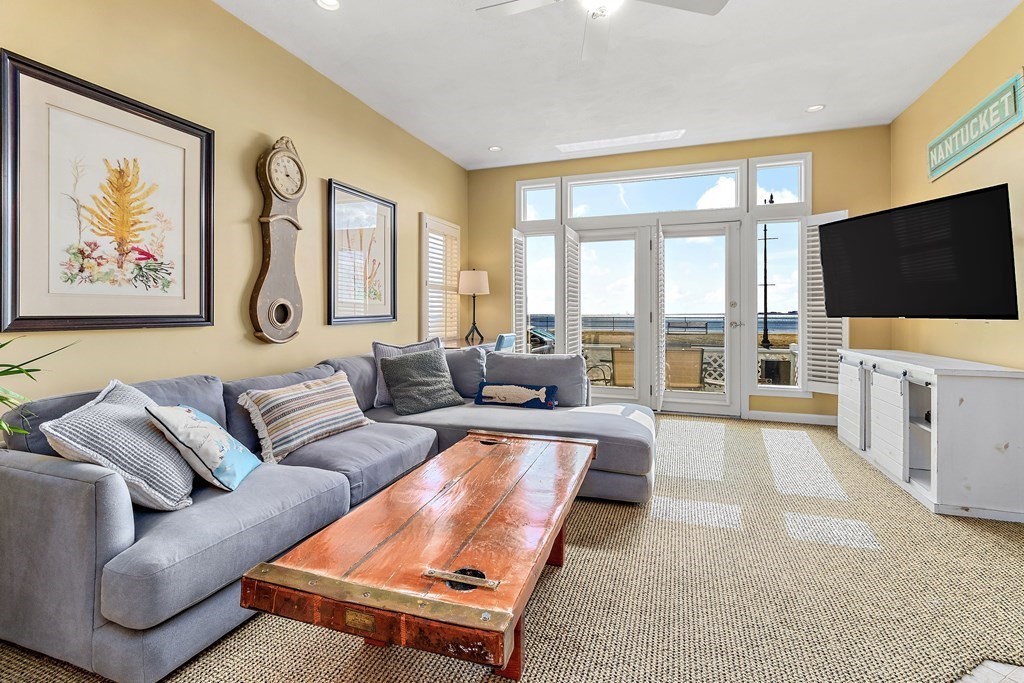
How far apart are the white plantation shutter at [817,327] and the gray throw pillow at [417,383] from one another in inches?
133

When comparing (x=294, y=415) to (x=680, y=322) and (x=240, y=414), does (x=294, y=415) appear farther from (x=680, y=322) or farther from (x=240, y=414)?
(x=680, y=322)

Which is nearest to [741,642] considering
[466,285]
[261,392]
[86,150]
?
[261,392]

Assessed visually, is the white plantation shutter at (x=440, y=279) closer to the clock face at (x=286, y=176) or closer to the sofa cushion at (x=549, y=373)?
the sofa cushion at (x=549, y=373)

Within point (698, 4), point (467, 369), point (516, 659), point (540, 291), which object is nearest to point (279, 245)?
point (467, 369)

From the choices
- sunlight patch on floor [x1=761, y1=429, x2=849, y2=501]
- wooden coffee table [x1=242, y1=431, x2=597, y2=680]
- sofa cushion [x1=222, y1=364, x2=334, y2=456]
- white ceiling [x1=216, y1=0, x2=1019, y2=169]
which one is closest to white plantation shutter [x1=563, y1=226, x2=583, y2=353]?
white ceiling [x1=216, y1=0, x2=1019, y2=169]

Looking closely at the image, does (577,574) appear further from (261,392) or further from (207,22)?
(207,22)

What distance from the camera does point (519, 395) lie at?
3447 millimetres

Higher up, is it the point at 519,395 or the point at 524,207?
the point at 524,207

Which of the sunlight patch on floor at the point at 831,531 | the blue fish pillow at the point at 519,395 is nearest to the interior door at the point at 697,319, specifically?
the blue fish pillow at the point at 519,395

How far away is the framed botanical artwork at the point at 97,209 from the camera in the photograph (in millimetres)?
1848

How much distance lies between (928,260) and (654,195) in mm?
2674

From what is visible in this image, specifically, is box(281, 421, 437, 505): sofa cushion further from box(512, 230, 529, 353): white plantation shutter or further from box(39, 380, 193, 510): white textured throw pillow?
box(512, 230, 529, 353): white plantation shutter

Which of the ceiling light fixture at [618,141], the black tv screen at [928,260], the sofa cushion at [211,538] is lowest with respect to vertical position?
the sofa cushion at [211,538]

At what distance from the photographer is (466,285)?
5.23 metres
